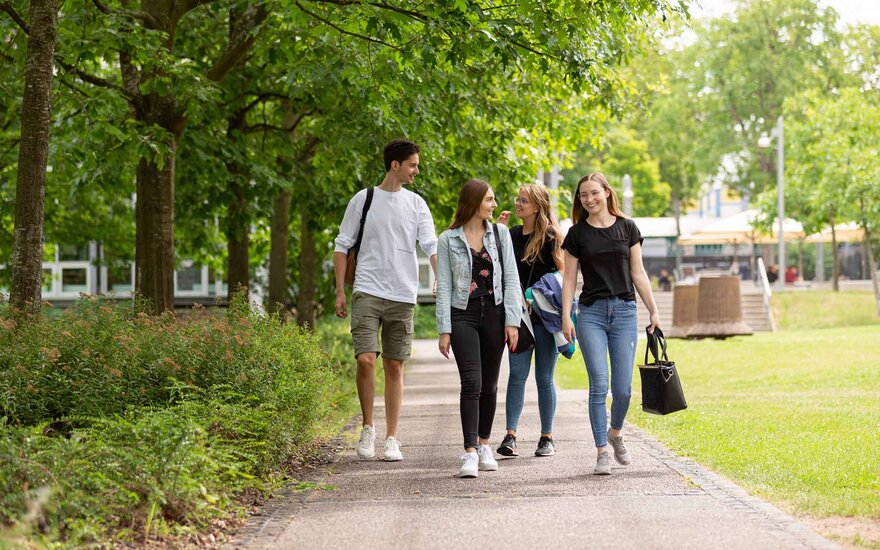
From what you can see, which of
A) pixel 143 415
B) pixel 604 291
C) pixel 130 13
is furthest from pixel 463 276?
pixel 130 13

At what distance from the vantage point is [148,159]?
12156 mm

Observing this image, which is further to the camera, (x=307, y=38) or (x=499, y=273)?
(x=307, y=38)

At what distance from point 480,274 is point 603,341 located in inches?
35.9

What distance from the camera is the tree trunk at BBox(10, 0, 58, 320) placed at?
9.23 m

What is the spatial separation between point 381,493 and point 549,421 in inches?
83.3

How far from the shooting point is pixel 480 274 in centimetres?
822

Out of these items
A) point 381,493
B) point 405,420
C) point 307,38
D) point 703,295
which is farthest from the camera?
point 703,295

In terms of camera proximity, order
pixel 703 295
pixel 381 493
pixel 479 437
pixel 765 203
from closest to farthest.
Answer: pixel 381 493 < pixel 479 437 < pixel 703 295 < pixel 765 203

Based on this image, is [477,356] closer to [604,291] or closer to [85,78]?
[604,291]

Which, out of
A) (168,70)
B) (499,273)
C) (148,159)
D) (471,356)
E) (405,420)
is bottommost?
(405,420)

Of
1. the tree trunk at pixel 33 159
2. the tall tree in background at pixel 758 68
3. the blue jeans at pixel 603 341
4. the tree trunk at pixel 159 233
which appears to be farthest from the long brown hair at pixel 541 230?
the tall tree in background at pixel 758 68

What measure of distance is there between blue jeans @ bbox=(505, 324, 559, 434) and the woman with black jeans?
0.61m

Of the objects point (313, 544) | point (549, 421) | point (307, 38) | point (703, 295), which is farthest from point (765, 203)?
point (313, 544)

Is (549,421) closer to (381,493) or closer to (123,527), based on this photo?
(381,493)
